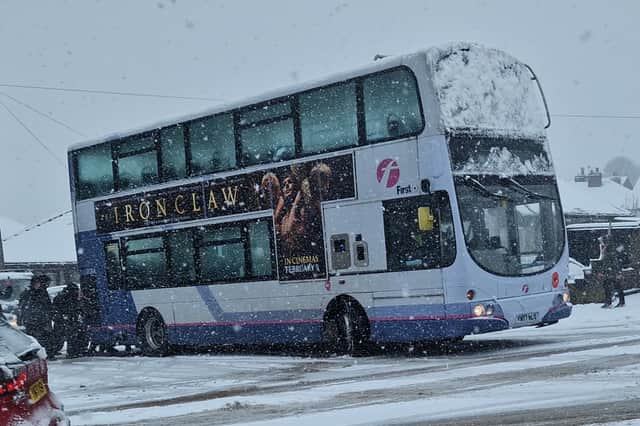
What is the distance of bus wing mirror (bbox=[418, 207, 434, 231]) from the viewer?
16.5m

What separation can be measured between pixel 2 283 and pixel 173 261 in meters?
12.8

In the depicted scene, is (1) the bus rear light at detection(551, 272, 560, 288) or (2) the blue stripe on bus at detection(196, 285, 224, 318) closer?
(1) the bus rear light at detection(551, 272, 560, 288)

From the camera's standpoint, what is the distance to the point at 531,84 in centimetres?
1816

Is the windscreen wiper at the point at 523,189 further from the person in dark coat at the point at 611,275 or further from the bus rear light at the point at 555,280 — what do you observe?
the person in dark coat at the point at 611,275

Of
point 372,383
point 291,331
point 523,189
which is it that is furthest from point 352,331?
point 372,383

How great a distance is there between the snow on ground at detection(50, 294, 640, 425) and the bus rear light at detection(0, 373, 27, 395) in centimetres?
300

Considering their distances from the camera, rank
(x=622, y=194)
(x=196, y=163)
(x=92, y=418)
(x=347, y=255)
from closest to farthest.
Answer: (x=92, y=418), (x=347, y=255), (x=196, y=163), (x=622, y=194)

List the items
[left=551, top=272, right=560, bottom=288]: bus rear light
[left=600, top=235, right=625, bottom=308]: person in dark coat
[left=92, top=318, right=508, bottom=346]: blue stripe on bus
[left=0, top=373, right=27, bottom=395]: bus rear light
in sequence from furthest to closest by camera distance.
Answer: [left=600, top=235, right=625, bottom=308]: person in dark coat, [left=551, top=272, right=560, bottom=288]: bus rear light, [left=92, top=318, right=508, bottom=346]: blue stripe on bus, [left=0, top=373, right=27, bottom=395]: bus rear light

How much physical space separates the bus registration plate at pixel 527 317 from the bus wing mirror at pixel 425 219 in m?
1.90

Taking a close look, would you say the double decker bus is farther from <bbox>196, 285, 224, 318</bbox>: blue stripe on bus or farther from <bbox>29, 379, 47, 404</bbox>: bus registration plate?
<bbox>29, 379, 47, 404</bbox>: bus registration plate

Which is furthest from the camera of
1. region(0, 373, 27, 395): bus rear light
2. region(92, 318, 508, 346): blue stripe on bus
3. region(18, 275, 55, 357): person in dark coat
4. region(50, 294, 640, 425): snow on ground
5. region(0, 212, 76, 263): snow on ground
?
region(0, 212, 76, 263): snow on ground

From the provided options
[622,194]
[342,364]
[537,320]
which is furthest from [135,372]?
[622,194]

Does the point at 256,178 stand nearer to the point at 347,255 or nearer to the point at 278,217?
the point at 278,217

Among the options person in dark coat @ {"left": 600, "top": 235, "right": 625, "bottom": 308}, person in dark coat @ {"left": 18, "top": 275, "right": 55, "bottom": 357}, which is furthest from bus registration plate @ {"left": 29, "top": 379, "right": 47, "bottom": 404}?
person in dark coat @ {"left": 600, "top": 235, "right": 625, "bottom": 308}
